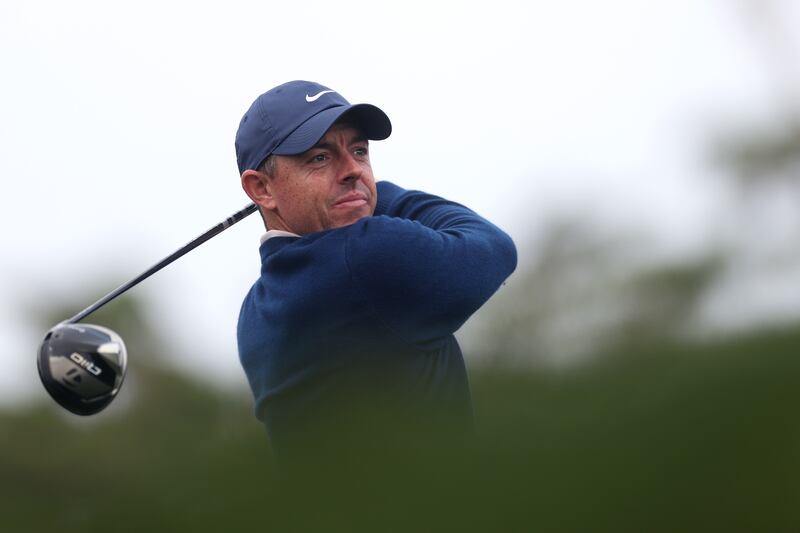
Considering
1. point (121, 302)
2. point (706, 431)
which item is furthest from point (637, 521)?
point (121, 302)

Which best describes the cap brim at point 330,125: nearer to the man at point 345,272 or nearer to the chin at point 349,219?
the man at point 345,272

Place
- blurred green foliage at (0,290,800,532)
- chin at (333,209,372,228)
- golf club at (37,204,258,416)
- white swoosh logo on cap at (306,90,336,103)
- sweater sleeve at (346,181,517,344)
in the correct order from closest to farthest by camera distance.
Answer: blurred green foliage at (0,290,800,532)
golf club at (37,204,258,416)
sweater sleeve at (346,181,517,344)
chin at (333,209,372,228)
white swoosh logo on cap at (306,90,336,103)

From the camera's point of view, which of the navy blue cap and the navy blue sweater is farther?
the navy blue cap

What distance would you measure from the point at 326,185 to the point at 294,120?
22 cm

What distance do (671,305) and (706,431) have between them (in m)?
0.25

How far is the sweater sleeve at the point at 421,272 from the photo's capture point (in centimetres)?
264

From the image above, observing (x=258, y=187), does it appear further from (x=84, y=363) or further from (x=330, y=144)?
(x=84, y=363)

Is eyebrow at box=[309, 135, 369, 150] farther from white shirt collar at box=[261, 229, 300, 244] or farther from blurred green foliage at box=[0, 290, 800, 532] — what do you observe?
blurred green foliage at box=[0, 290, 800, 532]

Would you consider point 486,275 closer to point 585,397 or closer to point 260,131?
point 260,131

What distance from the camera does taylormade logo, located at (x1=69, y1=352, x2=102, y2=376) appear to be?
1.72 m

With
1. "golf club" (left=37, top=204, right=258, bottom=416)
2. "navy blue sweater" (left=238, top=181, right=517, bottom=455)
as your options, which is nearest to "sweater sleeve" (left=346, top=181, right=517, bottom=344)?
"navy blue sweater" (left=238, top=181, right=517, bottom=455)

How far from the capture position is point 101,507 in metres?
0.49

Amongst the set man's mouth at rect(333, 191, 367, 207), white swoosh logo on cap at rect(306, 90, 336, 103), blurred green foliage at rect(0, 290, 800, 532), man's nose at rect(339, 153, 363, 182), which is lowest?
blurred green foliage at rect(0, 290, 800, 532)

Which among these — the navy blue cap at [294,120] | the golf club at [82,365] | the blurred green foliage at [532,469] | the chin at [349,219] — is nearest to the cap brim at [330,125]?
A: the navy blue cap at [294,120]
